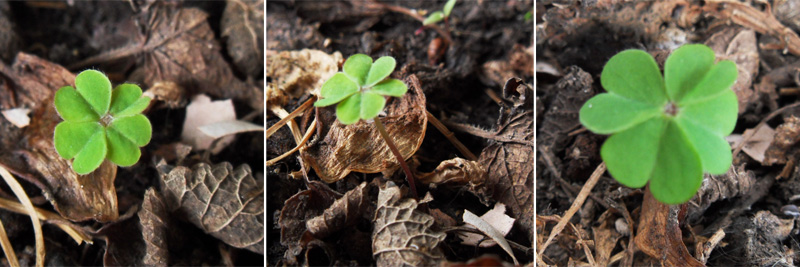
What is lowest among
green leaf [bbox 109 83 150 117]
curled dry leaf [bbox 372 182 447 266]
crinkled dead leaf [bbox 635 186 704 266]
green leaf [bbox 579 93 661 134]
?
crinkled dead leaf [bbox 635 186 704 266]

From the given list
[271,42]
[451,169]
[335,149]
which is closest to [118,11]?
[271,42]

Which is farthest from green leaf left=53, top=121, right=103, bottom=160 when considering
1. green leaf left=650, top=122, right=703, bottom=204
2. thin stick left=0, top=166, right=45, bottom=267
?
green leaf left=650, top=122, right=703, bottom=204

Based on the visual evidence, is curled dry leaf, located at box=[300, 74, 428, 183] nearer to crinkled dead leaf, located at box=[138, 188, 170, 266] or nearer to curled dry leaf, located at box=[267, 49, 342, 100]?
curled dry leaf, located at box=[267, 49, 342, 100]

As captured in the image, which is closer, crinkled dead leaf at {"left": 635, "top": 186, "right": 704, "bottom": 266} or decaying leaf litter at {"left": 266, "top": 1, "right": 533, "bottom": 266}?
decaying leaf litter at {"left": 266, "top": 1, "right": 533, "bottom": 266}

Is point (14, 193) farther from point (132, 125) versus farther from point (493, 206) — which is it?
point (493, 206)

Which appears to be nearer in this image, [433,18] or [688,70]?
[688,70]

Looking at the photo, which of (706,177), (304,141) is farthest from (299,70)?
(706,177)

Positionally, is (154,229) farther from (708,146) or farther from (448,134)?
(708,146)
